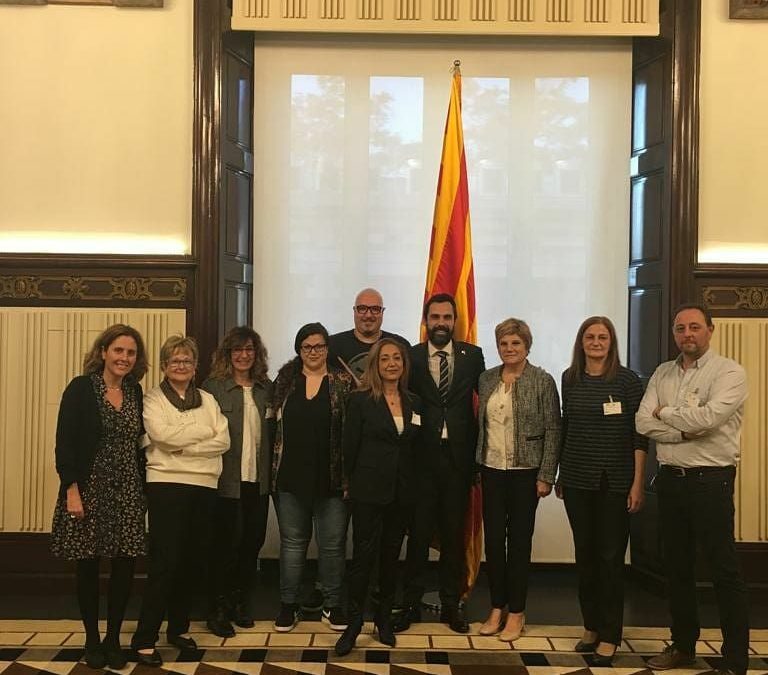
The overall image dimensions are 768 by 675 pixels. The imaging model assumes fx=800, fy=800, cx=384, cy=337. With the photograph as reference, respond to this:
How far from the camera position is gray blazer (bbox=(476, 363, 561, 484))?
11.9 feet

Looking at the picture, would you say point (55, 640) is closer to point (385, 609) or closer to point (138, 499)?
point (138, 499)

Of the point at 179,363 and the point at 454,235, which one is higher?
the point at 454,235

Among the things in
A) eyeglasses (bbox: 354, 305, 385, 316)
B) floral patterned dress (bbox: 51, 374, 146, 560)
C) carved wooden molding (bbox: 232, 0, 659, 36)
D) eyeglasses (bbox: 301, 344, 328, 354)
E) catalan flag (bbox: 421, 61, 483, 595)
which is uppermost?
carved wooden molding (bbox: 232, 0, 659, 36)

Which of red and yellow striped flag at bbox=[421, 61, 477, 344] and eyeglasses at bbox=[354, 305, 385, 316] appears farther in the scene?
red and yellow striped flag at bbox=[421, 61, 477, 344]

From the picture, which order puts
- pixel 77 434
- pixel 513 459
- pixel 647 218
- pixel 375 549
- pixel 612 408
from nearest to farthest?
pixel 77 434 → pixel 612 408 → pixel 375 549 → pixel 513 459 → pixel 647 218

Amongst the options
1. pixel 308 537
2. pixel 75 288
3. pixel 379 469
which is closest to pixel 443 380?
pixel 379 469

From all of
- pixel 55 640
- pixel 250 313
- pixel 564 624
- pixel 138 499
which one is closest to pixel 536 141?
pixel 250 313

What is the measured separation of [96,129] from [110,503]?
2.28 m

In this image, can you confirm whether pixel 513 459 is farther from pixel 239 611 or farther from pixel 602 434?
pixel 239 611

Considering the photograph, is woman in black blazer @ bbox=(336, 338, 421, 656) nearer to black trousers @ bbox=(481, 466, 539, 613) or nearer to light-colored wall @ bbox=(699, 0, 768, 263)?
black trousers @ bbox=(481, 466, 539, 613)

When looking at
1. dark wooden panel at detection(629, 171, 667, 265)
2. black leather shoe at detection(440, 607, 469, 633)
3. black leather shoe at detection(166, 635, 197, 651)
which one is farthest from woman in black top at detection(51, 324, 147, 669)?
dark wooden panel at detection(629, 171, 667, 265)

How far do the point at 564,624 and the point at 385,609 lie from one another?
3.13ft

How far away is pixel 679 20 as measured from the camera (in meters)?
4.46

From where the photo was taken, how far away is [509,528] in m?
3.73
